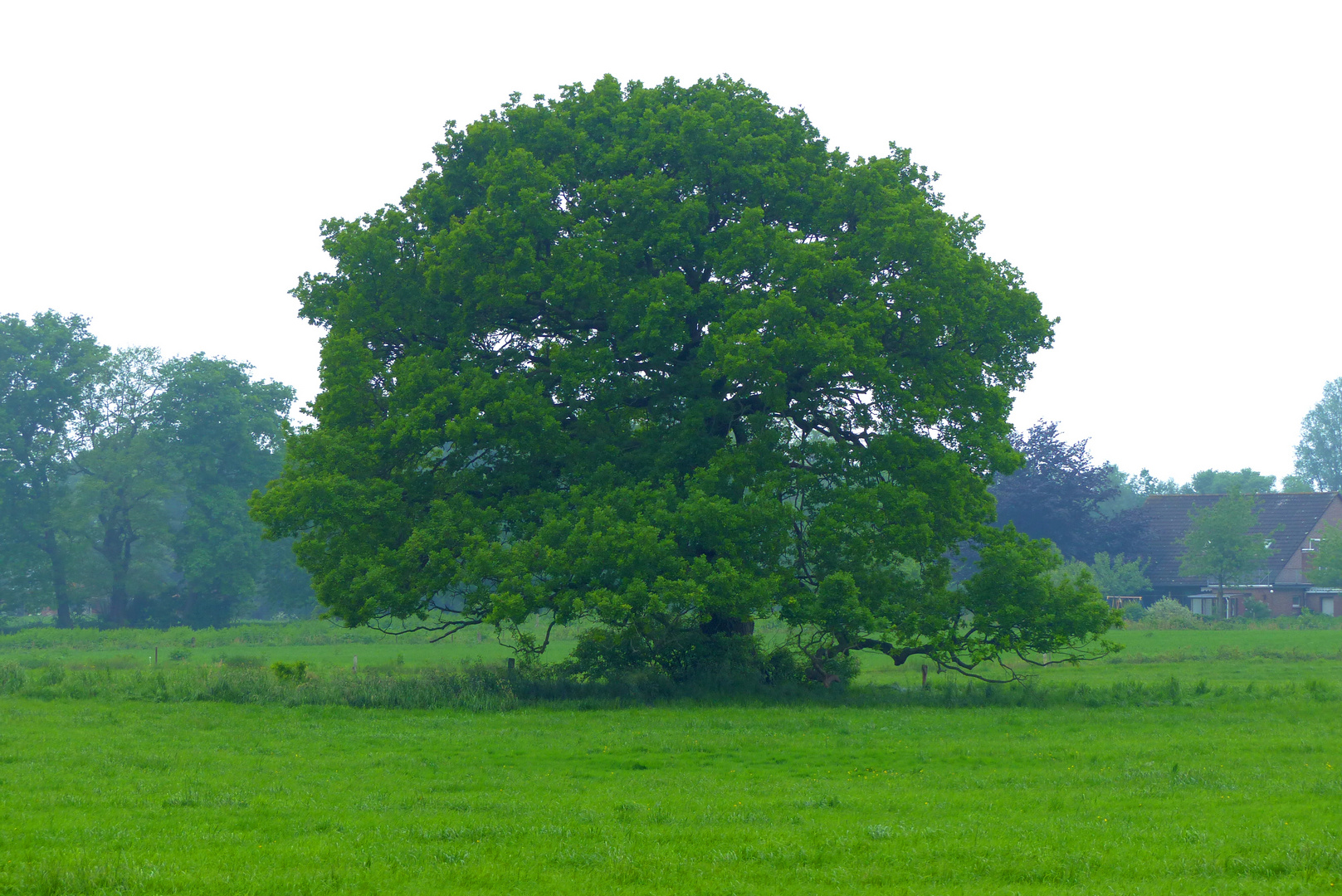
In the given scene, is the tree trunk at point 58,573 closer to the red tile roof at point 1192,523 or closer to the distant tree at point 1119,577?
the distant tree at point 1119,577

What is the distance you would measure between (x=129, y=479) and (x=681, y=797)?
7390 centimetres

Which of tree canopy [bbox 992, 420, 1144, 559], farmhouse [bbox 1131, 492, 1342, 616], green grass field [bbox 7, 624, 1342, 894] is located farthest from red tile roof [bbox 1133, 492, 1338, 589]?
green grass field [bbox 7, 624, 1342, 894]

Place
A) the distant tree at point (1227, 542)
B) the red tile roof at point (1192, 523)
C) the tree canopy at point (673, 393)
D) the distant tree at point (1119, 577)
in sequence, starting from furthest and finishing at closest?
the red tile roof at point (1192, 523)
the distant tree at point (1119, 577)
the distant tree at point (1227, 542)
the tree canopy at point (673, 393)

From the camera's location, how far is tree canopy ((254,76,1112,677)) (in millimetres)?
27328

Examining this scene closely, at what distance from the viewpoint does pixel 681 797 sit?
15.6 m

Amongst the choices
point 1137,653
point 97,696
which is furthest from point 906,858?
point 1137,653

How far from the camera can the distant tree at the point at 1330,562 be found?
76.7 meters

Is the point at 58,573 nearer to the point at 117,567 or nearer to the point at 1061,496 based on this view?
the point at 117,567

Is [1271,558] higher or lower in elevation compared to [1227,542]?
lower

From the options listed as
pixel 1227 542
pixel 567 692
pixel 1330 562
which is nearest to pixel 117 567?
pixel 567 692

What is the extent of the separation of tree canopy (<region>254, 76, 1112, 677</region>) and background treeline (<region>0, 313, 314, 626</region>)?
171ft

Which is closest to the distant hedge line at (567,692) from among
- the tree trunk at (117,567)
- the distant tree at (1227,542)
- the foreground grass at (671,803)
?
the foreground grass at (671,803)

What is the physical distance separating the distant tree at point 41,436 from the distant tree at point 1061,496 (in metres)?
68.5

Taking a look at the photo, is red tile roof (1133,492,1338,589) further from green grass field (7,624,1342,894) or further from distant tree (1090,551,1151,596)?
green grass field (7,624,1342,894)
